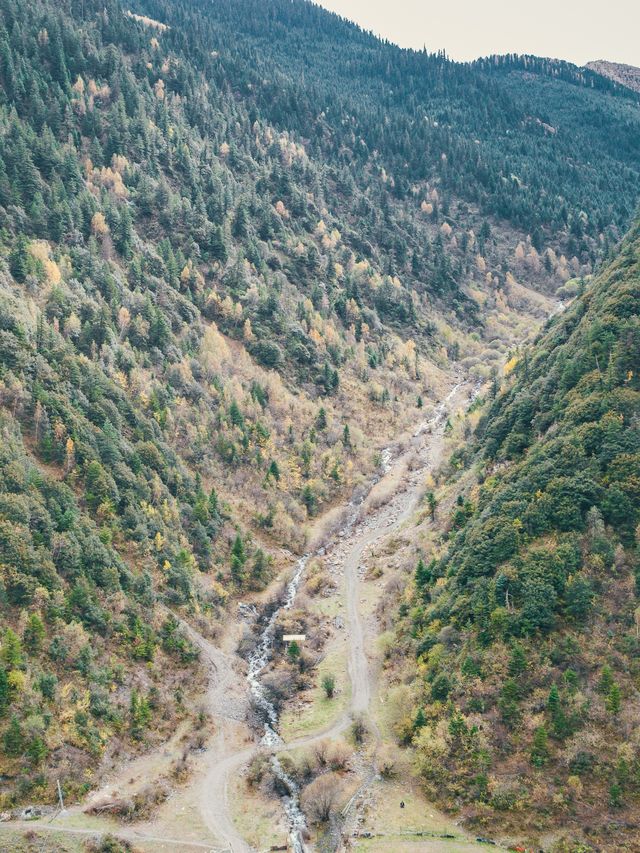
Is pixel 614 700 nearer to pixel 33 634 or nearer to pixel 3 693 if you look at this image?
pixel 3 693

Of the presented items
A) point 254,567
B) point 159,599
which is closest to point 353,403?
point 254,567

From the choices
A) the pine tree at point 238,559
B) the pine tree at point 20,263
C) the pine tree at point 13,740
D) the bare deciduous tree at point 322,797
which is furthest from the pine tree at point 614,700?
the pine tree at point 20,263

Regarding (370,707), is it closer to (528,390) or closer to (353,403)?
(528,390)

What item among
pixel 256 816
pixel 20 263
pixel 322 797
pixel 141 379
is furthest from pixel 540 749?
pixel 20 263

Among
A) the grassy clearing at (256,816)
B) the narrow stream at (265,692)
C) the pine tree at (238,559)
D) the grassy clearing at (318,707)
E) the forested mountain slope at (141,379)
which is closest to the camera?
the grassy clearing at (256,816)

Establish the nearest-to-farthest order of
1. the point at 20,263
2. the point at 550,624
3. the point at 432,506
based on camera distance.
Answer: the point at 550,624, the point at 432,506, the point at 20,263

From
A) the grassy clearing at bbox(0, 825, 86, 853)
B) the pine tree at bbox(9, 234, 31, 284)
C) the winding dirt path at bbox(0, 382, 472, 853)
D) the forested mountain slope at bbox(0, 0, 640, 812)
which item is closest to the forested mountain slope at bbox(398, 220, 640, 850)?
the winding dirt path at bbox(0, 382, 472, 853)

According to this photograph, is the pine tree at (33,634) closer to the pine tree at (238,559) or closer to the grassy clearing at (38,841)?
the grassy clearing at (38,841)

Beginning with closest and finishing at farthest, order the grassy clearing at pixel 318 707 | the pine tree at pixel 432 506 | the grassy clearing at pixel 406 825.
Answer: the grassy clearing at pixel 406 825, the grassy clearing at pixel 318 707, the pine tree at pixel 432 506
